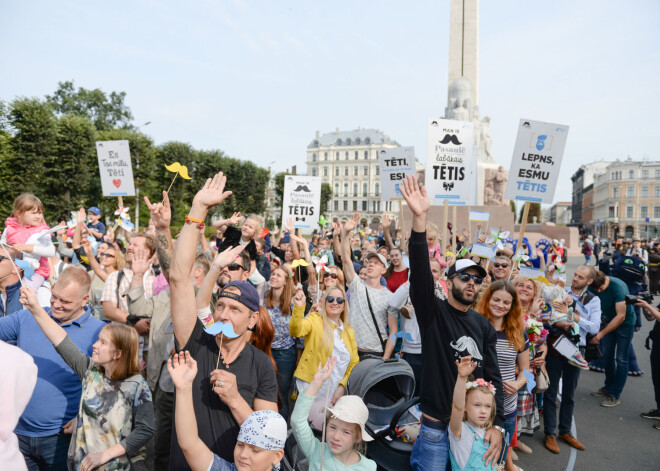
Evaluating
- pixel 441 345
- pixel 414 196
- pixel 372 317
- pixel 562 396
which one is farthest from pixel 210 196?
pixel 562 396

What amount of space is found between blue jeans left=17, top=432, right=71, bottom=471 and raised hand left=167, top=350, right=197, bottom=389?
1.38 metres

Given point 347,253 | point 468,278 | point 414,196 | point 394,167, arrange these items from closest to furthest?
point 414,196 → point 468,278 → point 347,253 → point 394,167

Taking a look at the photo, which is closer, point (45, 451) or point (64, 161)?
point (45, 451)

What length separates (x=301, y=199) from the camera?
28.8 feet

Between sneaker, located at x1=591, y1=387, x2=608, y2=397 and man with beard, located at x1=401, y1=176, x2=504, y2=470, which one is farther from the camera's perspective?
sneaker, located at x1=591, y1=387, x2=608, y2=397

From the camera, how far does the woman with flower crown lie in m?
3.94

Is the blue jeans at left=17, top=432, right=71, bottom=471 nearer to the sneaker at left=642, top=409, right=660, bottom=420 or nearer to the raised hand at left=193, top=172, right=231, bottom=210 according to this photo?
the raised hand at left=193, top=172, right=231, bottom=210

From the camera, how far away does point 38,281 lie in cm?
438

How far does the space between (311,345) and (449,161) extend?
15.7 feet

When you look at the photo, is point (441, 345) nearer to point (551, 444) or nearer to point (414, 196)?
point (414, 196)

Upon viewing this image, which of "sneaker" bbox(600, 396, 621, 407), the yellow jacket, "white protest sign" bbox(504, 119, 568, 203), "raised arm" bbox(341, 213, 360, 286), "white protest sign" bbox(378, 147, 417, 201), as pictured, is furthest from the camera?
"white protest sign" bbox(378, 147, 417, 201)

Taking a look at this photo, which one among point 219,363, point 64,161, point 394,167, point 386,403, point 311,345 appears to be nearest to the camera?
point 219,363

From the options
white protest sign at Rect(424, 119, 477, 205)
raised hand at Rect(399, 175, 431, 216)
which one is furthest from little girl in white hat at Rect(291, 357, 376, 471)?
white protest sign at Rect(424, 119, 477, 205)

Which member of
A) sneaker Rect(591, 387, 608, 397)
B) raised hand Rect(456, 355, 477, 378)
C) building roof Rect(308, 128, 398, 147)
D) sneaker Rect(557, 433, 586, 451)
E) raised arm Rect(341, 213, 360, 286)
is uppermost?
building roof Rect(308, 128, 398, 147)
